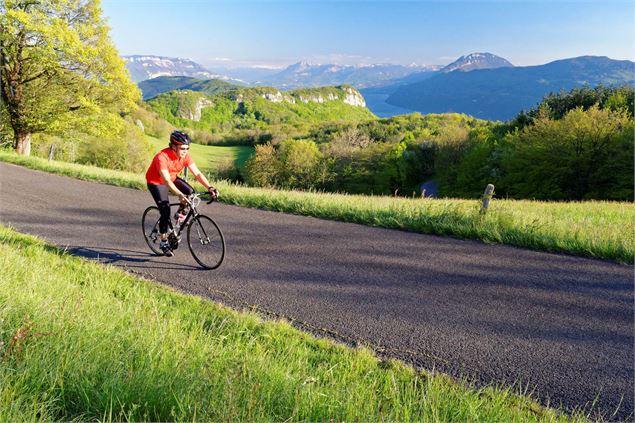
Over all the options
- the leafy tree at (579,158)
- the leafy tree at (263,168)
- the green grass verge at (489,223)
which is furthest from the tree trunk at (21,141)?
the leafy tree at (263,168)

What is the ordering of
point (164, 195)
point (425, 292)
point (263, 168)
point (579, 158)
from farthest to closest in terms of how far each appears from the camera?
point (263, 168)
point (579, 158)
point (164, 195)
point (425, 292)

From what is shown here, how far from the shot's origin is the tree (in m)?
23.7

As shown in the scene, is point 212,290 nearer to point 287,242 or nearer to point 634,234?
point 287,242

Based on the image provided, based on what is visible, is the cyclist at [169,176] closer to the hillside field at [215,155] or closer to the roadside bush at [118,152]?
the roadside bush at [118,152]

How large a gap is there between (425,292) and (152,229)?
4.86 metres

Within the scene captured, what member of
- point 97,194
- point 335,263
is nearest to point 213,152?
point 97,194

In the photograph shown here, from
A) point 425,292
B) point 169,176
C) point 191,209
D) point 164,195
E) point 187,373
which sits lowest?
point 425,292

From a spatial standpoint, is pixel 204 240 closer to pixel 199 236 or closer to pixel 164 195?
pixel 199 236

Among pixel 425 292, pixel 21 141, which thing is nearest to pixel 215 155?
pixel 21 141

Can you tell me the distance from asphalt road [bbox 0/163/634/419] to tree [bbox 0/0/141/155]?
18.1 meters

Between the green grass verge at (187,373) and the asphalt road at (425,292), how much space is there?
54 cm

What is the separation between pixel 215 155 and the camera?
115 meters

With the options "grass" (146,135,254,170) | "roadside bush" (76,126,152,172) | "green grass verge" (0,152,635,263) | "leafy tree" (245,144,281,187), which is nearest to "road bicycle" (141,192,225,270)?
"green grass verge" (0,152,635,263)

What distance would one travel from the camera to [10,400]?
240 centimetres
